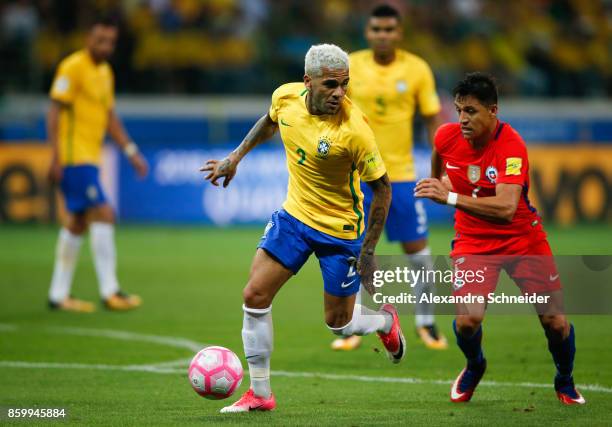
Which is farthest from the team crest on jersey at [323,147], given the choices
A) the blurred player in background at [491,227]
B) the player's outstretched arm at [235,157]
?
the blurred player in background at [491,227]

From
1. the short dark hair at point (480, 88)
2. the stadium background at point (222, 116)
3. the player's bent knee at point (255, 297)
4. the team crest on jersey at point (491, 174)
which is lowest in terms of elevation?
the stadium background at point (222, 116)

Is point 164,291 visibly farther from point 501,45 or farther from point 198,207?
point 501,45

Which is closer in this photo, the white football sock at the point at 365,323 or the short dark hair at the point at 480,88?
the short dark hair at the point at 480,88

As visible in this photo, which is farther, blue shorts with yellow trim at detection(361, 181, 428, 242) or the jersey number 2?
blue shorts with yellow trim at detection(361, 181, 428, 242)

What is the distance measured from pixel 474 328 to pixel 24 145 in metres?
13.8

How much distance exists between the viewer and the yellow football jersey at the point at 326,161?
6586mm

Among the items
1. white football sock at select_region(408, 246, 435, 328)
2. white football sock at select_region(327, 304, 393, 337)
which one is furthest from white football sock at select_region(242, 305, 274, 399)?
white football sock at select_region(408, 246, 435, 328)

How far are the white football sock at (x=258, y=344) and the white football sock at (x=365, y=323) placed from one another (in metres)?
0.46

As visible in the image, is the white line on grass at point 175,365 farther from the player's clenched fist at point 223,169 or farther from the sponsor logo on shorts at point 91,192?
the sponsor logo on shorts at point 91,192

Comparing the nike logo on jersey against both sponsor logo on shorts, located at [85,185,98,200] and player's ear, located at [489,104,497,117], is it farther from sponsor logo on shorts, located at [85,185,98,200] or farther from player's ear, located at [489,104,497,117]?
sponsor logo on shorts, located at [85,185,98,200]

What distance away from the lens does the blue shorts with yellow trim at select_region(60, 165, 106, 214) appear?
37.9ft

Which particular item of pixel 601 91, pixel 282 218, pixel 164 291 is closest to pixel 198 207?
pixel 164 291

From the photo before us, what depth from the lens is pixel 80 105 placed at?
1172 cm

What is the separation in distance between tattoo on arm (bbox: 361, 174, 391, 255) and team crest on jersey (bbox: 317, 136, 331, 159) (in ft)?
1.07
